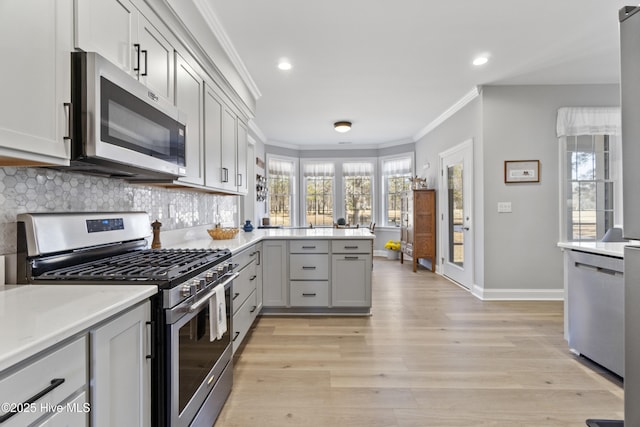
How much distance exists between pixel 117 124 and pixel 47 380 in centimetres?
102

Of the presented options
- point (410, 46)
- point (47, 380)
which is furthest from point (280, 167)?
point (47, 380)

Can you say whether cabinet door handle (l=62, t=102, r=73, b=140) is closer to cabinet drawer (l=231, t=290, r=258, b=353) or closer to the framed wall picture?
cabinet drawer (l=231, t=290, r=258, b=353)

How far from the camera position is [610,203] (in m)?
3.99

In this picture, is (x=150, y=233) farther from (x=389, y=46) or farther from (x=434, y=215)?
(x=434, y=215)

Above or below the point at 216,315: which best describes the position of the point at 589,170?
above

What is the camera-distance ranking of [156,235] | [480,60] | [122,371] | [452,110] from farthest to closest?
[452,110] < [480,60] < [156,235] < [122,371]

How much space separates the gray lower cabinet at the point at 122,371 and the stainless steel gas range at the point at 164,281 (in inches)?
1.8

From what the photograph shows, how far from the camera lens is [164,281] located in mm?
1255

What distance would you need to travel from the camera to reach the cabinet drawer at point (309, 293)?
3.48 m

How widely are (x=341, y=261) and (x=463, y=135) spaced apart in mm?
2753

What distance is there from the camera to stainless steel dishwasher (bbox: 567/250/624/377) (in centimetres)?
211

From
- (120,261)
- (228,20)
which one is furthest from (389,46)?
(120,261)

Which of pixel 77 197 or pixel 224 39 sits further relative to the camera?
pixel 224 39

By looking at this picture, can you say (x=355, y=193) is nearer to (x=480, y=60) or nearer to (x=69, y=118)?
(x=480, y=60)
